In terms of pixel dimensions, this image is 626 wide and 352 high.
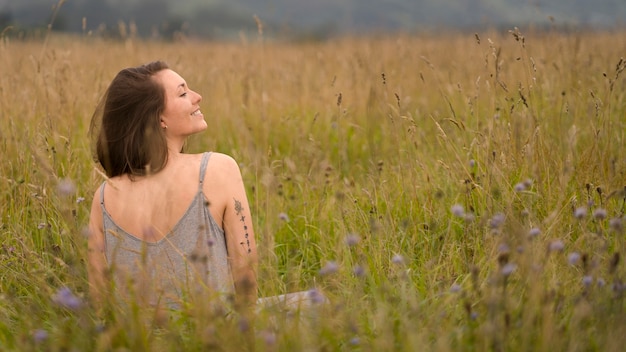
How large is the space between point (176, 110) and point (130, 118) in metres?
0.19

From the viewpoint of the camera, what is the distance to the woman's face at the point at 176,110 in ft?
8.54

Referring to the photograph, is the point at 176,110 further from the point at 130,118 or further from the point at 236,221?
the point at 236,221

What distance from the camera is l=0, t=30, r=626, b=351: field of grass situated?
1.82m

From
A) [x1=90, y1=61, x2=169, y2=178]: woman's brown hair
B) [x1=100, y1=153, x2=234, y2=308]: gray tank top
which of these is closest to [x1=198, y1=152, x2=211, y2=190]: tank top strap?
[x1=100, y1=153, x2=234, y2=308]: gray tank top

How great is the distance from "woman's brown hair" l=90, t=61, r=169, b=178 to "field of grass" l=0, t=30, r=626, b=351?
0.81 feet

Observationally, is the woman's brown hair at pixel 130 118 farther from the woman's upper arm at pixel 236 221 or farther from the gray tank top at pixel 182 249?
the woman's upper arm at pixel 236 221

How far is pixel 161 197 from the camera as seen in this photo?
7.74 ft

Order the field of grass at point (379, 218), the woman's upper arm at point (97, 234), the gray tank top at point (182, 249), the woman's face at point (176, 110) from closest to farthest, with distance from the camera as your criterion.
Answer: the field of grass at point (379, 218) → the gray tank top at point (182, 249) → the woman's upper arm at point (97, 234) → the woman's face at point (176, 110)

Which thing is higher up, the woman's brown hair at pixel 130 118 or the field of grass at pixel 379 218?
the woman's brown hair at pixel 130 118

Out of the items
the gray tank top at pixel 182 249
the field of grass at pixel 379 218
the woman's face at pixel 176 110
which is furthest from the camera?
the woman's face at pixel 176 110

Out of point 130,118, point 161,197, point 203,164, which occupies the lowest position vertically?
point 161,197

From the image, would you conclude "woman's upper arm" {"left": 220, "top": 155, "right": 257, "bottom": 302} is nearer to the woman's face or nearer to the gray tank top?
the gray tank top

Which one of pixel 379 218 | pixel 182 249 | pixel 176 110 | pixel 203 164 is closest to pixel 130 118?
Answer: pixel 176 110

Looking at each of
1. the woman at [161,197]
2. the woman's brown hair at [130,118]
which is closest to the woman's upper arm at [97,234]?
the woman at [161,197]
